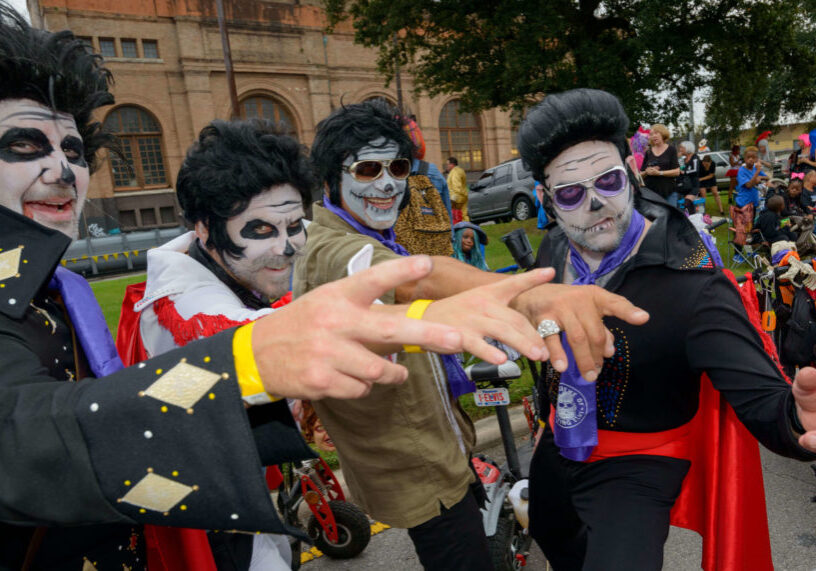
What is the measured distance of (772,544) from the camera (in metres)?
2.94

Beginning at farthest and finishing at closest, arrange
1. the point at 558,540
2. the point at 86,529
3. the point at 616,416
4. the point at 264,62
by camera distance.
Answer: the point at 264,62, the point at 558,540, the point at 616,416, the point at 86,529

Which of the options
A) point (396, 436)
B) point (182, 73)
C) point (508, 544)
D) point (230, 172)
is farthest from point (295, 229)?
point (182, 73)

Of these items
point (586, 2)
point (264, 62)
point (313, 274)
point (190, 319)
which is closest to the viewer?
point (190, 319)

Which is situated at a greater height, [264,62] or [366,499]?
[264,62]

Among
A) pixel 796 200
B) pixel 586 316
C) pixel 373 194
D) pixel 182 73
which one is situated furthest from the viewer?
pixel 182 73

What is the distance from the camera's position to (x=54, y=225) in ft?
4.68

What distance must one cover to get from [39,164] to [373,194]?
127 centimetres

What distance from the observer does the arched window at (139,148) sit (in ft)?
75.9

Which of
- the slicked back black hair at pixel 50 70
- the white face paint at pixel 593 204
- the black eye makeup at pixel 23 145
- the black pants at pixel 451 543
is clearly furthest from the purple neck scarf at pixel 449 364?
the black eye makeup at pixel 23 145

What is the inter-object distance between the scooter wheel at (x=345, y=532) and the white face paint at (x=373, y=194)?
165 cm

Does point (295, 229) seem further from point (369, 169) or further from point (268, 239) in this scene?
point (369, 169)

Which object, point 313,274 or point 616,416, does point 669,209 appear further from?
point 313,274

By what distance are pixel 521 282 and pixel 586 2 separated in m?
14.8

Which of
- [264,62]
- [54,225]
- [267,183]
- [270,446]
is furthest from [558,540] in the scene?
[264,62]
